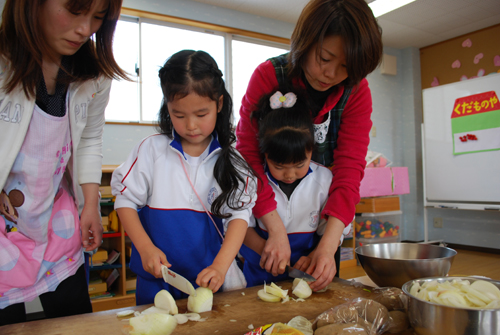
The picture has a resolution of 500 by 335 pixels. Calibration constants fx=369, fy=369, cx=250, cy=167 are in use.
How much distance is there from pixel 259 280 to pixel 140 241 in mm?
406

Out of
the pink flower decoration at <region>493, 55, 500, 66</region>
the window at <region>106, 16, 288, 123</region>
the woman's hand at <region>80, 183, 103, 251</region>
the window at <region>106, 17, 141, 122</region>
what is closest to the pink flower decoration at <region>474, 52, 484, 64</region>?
the pink flower decoration at <region>493, 55, 500, 66</region>

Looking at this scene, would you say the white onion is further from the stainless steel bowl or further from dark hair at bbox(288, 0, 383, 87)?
dark hair at bbox(288, 0, 383, 87)

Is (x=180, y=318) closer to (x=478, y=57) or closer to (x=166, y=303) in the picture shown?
(x=166, y=303)

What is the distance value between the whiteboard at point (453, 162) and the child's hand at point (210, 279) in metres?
3.50

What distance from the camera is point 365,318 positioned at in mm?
647

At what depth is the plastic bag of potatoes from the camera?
0.61 metres

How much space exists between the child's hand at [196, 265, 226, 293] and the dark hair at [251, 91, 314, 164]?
0.39 m

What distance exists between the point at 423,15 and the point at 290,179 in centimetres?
353

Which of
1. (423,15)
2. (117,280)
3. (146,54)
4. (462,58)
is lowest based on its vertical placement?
(117,280)

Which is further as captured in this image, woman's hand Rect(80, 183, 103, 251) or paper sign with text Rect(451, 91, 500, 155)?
paper sign with text Rect(451, 91, 500, 155)

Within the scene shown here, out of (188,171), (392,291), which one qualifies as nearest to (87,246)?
(188,171)

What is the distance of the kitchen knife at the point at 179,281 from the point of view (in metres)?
0.72

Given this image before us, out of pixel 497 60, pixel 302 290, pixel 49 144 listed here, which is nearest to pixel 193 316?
pixel 302 290

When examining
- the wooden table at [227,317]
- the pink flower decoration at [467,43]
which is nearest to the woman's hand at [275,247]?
the wooden table at [227,317]
